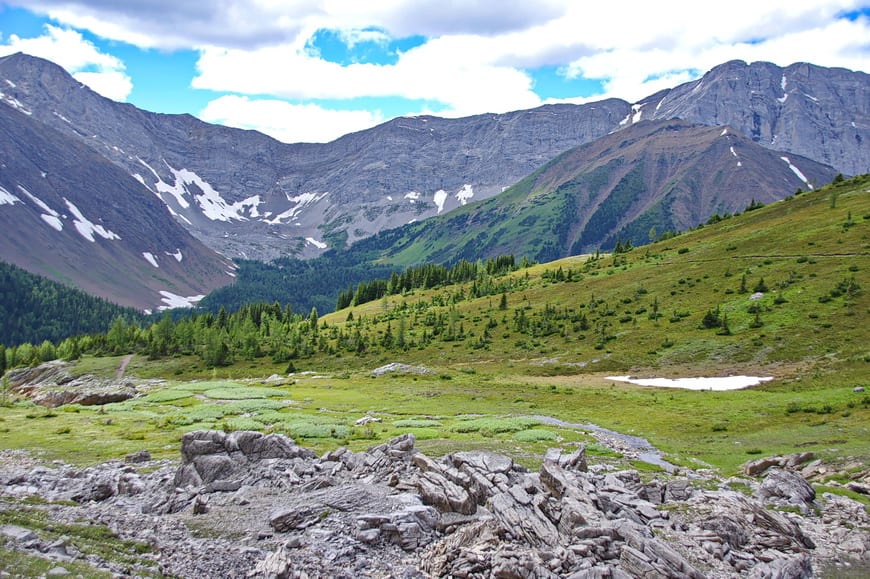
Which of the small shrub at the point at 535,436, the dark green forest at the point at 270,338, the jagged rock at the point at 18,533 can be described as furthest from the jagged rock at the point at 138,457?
the dark green forest at the point at 270,338

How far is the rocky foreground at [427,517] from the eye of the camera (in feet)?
66.7

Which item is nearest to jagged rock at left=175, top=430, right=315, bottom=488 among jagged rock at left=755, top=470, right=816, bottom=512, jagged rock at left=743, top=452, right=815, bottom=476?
jagged rock at left=755, top=470, right=816, bottom=512

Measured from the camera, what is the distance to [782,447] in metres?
37.5

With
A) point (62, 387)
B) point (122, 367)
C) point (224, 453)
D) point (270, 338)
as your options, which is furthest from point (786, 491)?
point (122, 367)

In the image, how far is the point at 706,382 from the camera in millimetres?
66438

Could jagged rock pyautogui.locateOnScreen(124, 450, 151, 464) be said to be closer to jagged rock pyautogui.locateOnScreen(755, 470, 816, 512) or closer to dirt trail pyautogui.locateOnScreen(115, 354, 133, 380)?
jagged rock pyautogui.locateOnScreen(755, 470, 816, 512)

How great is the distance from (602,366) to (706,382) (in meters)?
16.7

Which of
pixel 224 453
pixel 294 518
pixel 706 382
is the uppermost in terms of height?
pixel 224 453

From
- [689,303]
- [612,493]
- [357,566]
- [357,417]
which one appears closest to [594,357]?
[689,303]

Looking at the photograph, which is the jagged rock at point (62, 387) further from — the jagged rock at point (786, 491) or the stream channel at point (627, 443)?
the jagged rock at point (786, 491)

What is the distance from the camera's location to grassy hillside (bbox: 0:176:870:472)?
43594 mm

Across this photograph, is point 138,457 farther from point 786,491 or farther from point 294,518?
point 786,491

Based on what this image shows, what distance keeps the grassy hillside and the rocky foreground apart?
9.15 m

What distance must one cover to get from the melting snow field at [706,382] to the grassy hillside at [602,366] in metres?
2.29
